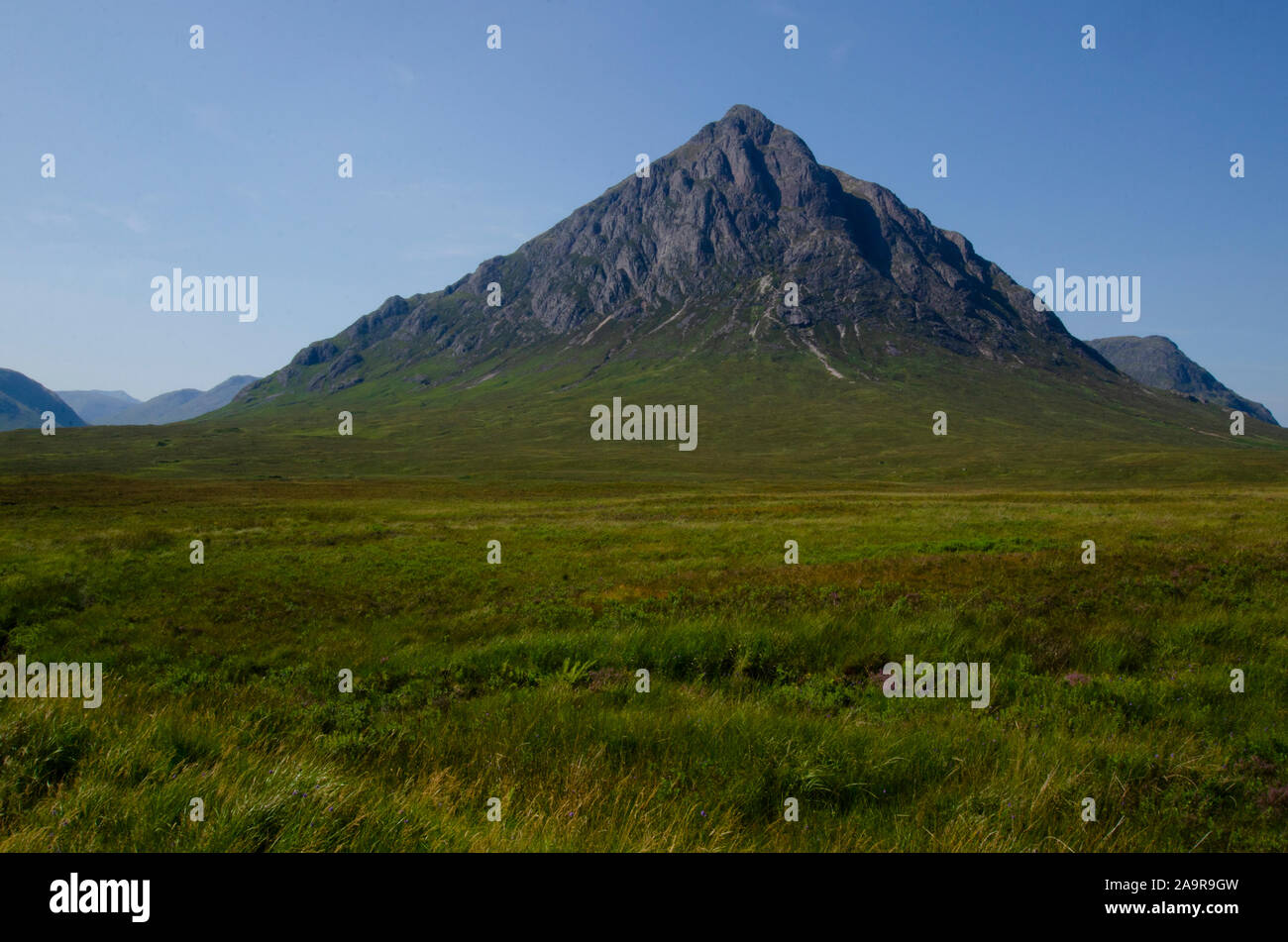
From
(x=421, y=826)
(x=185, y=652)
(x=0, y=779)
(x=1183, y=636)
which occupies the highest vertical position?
(x=0, y=779)

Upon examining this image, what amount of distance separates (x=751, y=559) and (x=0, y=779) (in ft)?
70.8

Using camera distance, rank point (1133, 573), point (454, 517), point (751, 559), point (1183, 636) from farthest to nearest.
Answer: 1. point (454, 517)
2. point (751, 559)
3. point (1133, 573)
4. point (1183, 636)

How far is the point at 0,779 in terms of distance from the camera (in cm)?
468

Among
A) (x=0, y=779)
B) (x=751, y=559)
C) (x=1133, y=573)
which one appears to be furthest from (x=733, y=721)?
(x=751, y=559)

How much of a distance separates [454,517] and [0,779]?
40.5 metres

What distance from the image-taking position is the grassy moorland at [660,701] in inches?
202

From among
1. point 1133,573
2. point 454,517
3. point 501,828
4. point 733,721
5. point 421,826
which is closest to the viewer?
point 421,826

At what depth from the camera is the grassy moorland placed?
16.8ft

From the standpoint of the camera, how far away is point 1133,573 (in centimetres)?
1653

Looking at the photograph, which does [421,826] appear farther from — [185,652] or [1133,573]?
[1133,573]

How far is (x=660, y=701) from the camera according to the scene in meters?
9.27
